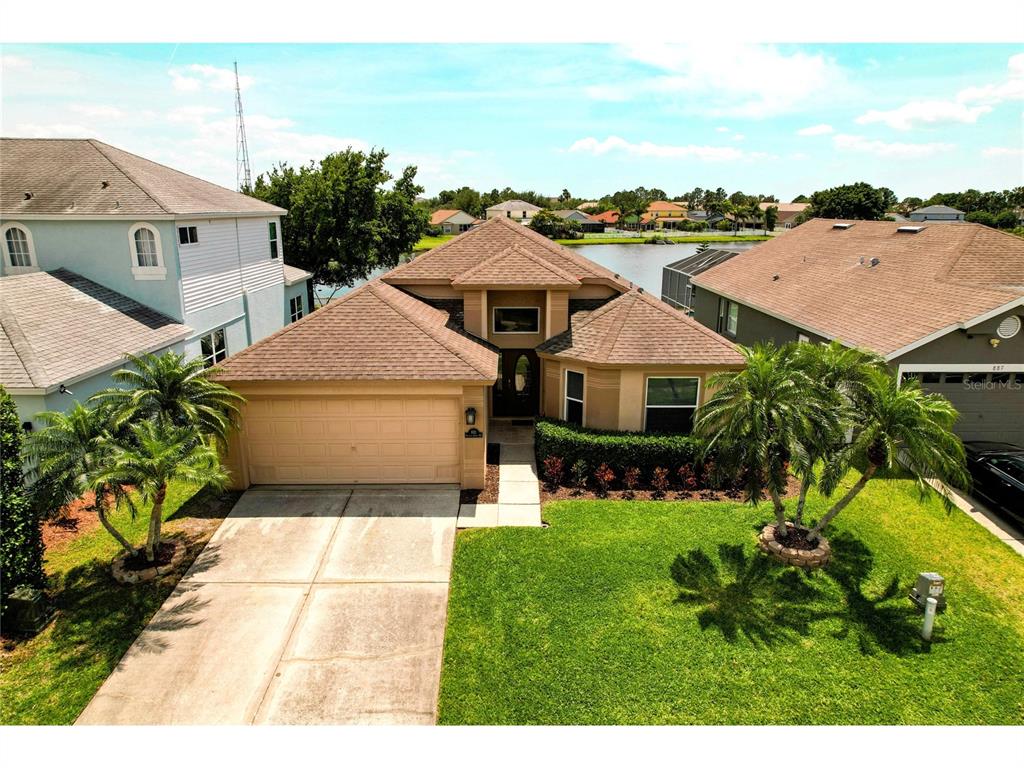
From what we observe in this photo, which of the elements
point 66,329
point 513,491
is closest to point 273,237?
point 66,329

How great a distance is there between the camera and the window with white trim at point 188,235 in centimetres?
1728

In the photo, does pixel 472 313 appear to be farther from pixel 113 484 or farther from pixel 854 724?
pixel 854 724

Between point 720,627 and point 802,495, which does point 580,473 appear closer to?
point 802,495

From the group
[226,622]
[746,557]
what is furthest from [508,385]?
[226,622]

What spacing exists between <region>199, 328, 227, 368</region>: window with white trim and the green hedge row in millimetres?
12219

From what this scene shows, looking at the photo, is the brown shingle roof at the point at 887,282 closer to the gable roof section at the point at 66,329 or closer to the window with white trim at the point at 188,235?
the gable roof section at the point at 66,329

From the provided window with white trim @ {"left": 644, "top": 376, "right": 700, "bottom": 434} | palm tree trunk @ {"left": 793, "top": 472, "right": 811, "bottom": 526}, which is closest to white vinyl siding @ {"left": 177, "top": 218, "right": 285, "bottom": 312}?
window with white trim @ {"left": 644, "top": 376, "right": 700, "bottom": 434}

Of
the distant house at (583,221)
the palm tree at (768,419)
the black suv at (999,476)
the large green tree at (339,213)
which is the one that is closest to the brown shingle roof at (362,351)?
the palm tree at (768,419)

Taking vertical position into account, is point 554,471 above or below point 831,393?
below

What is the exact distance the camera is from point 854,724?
23.2 ft

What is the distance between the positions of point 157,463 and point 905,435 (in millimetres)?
11269

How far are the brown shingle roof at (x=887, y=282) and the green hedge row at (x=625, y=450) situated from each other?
17.8 ft

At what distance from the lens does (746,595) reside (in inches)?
371

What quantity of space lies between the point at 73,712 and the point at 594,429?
10.5m
